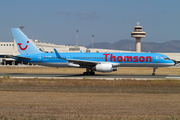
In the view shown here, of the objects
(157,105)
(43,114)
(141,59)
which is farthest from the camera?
(141,59)

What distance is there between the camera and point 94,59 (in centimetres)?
3800

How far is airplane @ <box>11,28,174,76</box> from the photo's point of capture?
36138 millimetres

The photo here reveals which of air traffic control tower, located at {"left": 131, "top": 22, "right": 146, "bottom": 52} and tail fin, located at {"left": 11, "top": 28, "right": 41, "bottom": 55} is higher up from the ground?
air traffic control tower, located at {"left": 131, "top": 22, "right": 146, "bottom": 52}

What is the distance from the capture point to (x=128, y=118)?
10758 millimetres

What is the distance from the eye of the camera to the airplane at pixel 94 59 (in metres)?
36.1

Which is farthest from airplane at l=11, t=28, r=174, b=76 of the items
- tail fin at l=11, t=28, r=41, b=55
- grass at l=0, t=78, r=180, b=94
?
grass at l=0, t=78, r=180, b=94

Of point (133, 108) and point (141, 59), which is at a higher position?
point (141, 59)

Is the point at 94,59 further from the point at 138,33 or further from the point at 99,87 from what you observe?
the point at 138,33

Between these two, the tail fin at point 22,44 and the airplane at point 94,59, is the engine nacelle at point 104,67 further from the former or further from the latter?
the tail fin at point 22,44

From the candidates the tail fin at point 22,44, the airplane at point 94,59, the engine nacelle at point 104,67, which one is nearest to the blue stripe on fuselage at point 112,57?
the airplane at point 94,59

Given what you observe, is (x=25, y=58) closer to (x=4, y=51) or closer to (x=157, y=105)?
(x=157, y=105)

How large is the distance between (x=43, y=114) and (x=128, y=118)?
3.92m

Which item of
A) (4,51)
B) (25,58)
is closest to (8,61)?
(4,51)

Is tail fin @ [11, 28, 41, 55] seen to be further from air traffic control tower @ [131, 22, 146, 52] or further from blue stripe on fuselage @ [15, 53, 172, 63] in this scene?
air traffic control tower @ [131, 22, 146, 52]
